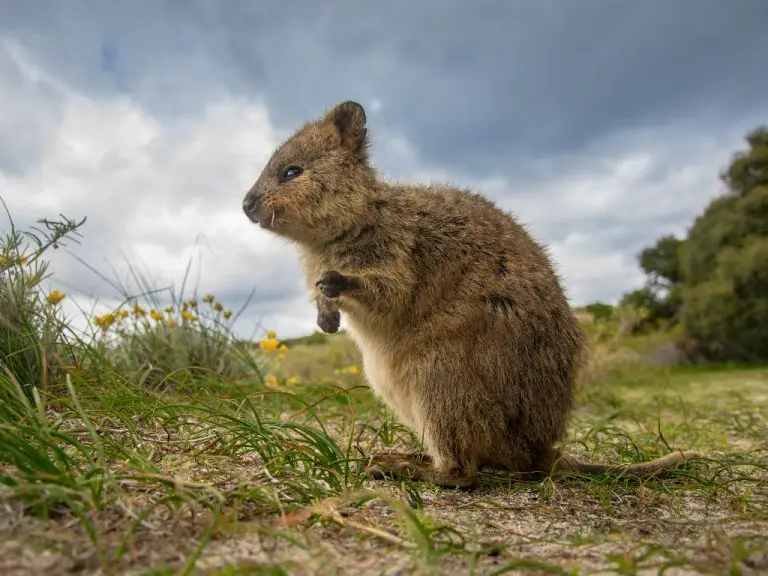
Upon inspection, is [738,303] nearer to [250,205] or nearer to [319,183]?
[319,183]

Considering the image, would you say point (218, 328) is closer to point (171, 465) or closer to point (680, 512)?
point (171, 465)

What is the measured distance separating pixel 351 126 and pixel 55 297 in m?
2.50

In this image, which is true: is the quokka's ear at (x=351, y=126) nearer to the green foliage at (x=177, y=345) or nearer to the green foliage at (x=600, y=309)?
the green foliage at (x=177, y=345)

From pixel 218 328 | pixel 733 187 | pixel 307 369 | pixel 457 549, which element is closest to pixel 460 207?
pixel 457 549

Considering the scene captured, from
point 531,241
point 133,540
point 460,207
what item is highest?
point 460,207

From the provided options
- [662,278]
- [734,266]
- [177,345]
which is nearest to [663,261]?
[662,278]

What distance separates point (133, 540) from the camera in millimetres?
1933

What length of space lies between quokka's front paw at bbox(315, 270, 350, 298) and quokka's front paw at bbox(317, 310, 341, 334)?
230 millimetres

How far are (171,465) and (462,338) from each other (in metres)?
1.63

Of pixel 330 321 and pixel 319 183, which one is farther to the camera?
pixel 319 183

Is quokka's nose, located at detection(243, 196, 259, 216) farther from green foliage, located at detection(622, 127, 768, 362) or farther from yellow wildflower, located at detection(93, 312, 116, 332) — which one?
green foliage, located at detection(622, 127, 768, 362)

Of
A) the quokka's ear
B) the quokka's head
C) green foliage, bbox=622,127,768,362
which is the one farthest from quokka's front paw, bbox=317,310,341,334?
green foliage, bbox=622,127,768,362

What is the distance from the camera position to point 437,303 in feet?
12.0

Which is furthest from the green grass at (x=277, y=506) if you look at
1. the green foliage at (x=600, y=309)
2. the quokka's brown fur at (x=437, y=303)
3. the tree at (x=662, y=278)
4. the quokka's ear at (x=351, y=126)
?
the tree at (x=662, y=278)
